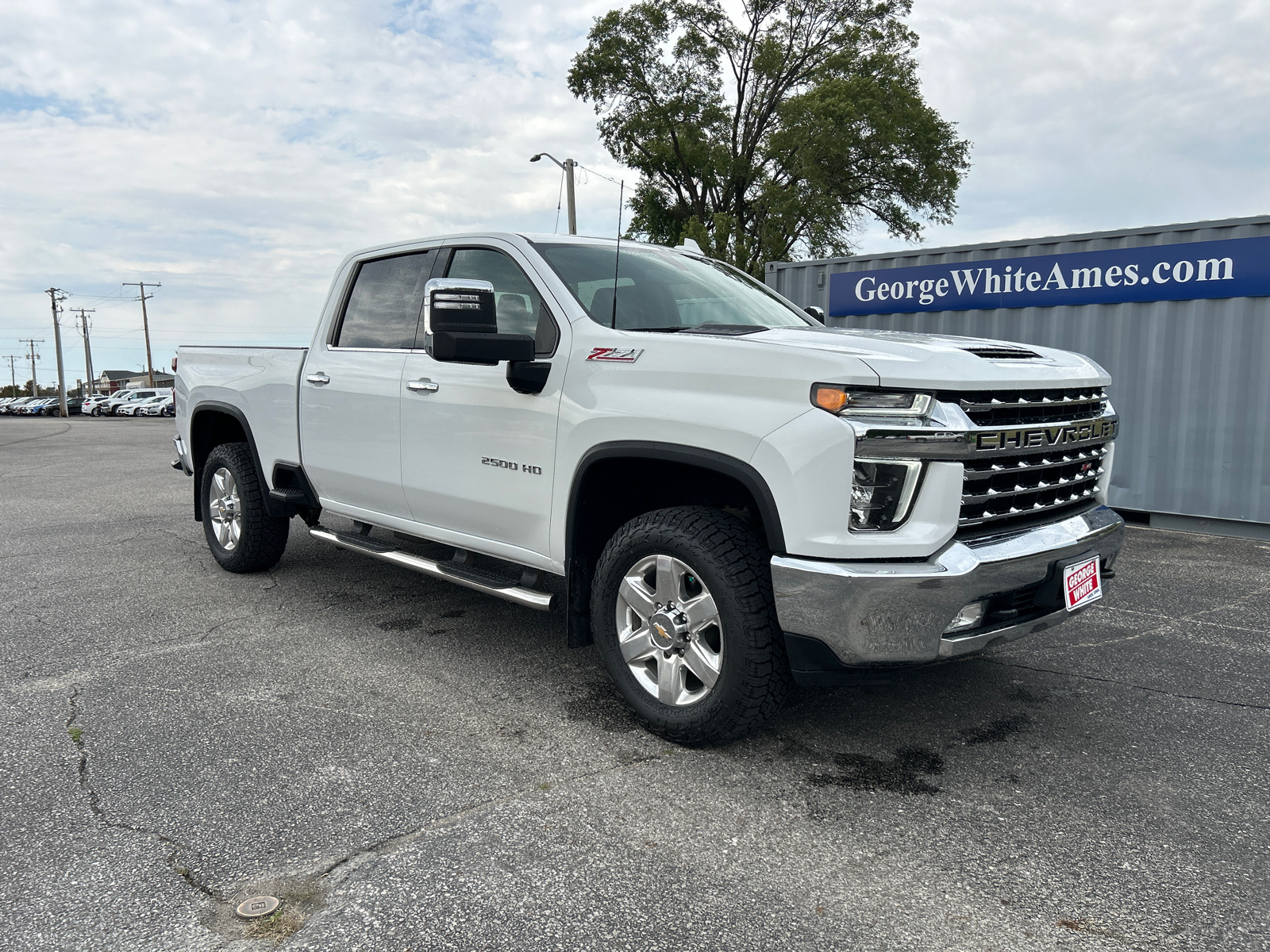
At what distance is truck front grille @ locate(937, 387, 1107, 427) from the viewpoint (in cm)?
294

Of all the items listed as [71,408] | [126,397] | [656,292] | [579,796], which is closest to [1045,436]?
[656,292]

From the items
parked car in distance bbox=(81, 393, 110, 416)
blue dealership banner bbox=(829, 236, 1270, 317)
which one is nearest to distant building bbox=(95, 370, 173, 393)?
parked car in distance bbox=(81, 393, 110, 416)

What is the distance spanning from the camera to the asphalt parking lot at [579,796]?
234 cm

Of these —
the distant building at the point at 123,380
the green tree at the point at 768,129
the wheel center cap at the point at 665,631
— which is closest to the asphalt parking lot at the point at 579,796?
the wheel center cap at the point at 665,631

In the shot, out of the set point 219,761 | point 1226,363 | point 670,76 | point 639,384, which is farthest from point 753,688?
point 670,76

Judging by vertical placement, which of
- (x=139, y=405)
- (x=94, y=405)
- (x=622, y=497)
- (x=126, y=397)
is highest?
(x=622, y=497)

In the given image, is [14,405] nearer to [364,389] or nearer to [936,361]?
[364,389]

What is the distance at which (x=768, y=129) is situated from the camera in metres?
29.3

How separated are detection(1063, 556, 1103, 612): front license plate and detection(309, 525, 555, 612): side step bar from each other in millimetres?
1869

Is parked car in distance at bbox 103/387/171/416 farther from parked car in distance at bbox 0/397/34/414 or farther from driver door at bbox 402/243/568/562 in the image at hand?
driver door at bbox 402/243/568/562

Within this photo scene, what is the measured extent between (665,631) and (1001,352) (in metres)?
1.53

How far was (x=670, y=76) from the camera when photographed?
2938 centimetres

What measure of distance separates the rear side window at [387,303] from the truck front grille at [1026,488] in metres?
2.72

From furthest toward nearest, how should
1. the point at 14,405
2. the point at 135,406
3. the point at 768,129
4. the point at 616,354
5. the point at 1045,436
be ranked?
the point at 14,405, the point at 135,406, the point at 768,129, the point at 616,354, the point at 1045,436
